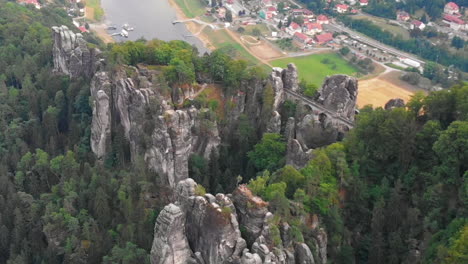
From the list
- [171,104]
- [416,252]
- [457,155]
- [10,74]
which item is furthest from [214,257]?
[10,74]

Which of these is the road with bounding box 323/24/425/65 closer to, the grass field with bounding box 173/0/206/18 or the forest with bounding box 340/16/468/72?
the forest with bounding box 340/16/468/72

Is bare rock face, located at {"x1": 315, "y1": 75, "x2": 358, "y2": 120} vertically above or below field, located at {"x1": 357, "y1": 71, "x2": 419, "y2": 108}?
above

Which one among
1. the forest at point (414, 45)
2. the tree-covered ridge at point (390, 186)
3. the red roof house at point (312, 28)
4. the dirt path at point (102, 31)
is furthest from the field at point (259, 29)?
the tree-covered ridge at point (390, 186)

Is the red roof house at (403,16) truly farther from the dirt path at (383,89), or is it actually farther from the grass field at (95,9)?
the grass field at (95,9)

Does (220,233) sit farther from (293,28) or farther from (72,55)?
(293,28)

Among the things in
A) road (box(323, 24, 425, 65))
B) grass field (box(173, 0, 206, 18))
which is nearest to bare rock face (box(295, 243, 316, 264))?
road (box(323, 24, 425, 65))

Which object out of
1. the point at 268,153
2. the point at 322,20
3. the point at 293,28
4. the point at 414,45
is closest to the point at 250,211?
the point at 268,153

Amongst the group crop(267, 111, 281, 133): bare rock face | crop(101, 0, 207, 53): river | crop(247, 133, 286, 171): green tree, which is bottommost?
crop(101, 0, 207, 53): river
